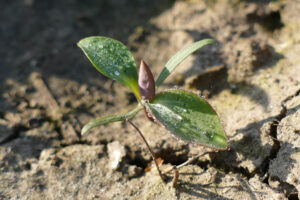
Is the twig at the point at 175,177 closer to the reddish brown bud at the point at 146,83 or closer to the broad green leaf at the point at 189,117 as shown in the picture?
the broad green leaf at the point at 189,117

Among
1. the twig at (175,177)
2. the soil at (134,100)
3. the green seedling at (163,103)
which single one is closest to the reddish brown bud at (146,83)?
the green seedling at (163,103)

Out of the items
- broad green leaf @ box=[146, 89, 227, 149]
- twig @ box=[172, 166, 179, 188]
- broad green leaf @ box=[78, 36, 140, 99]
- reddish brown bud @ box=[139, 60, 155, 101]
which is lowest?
twig @ box=[172, 166, 179, 188]

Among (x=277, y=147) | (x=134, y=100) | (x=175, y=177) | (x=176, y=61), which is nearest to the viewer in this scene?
(x=175, y=177)

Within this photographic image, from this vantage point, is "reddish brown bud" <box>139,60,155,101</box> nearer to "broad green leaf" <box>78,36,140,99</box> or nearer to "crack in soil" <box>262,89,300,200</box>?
"broad green leaf" <box>78,36,140,99</box>

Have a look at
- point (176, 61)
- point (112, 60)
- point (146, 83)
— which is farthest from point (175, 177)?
point (112, 60)

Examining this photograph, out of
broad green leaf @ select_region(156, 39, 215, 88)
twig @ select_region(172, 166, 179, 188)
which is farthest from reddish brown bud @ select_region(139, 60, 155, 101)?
twig @ select_region(172, 166, 179, 188)

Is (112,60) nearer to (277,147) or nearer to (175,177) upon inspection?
(175,177)

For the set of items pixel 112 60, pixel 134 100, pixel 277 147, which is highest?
pixel 112 60
